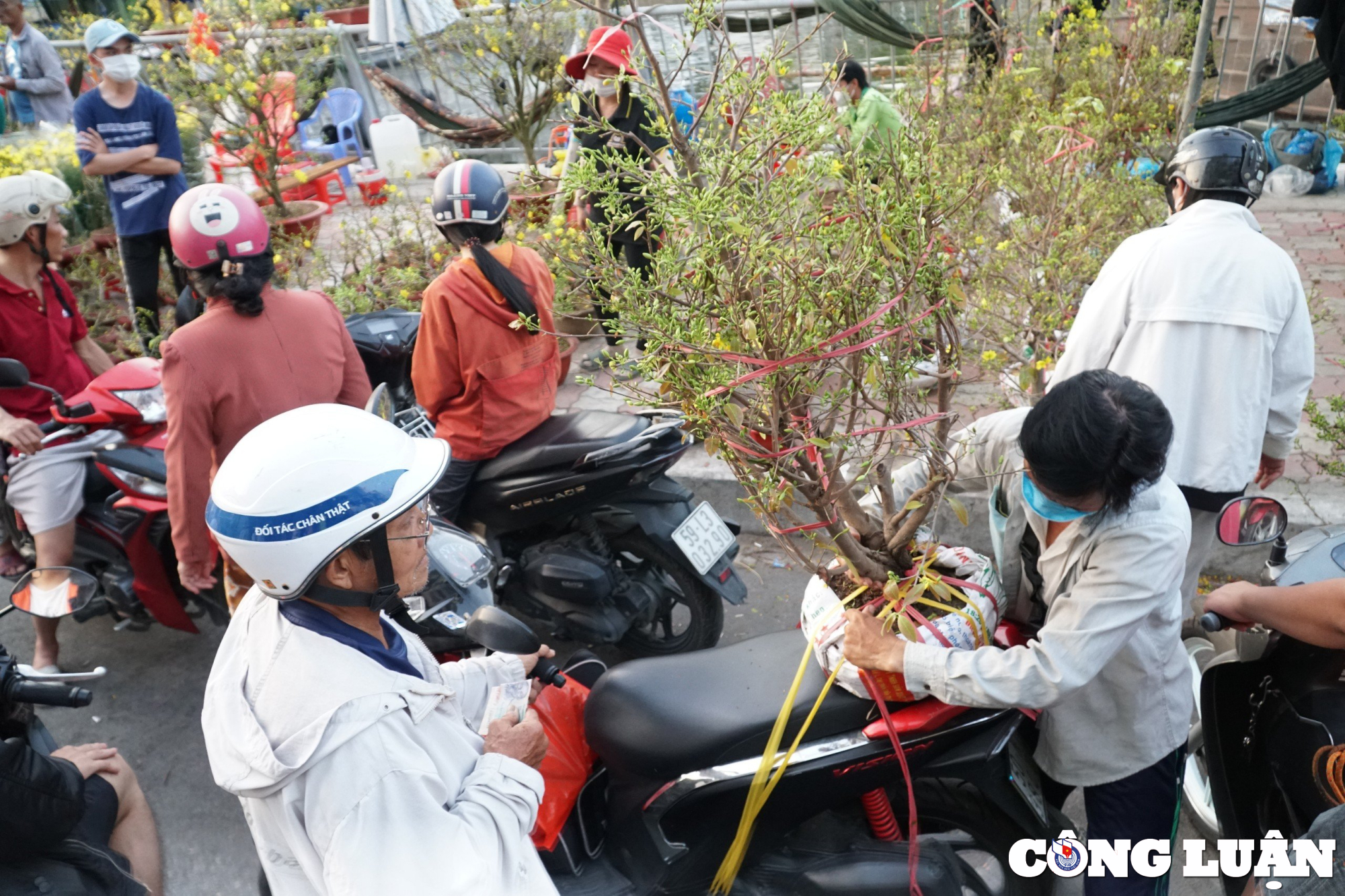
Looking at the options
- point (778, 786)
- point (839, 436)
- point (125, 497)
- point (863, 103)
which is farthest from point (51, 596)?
point (863, 103)

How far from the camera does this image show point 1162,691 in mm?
2176

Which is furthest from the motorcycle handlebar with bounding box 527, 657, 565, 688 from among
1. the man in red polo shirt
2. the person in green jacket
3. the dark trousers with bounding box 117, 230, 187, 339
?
the dark trousers with bounding box 117, 230, 187, 339

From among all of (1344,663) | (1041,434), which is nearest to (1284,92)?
(1344,663)

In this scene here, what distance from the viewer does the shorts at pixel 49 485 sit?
3693 millimetres

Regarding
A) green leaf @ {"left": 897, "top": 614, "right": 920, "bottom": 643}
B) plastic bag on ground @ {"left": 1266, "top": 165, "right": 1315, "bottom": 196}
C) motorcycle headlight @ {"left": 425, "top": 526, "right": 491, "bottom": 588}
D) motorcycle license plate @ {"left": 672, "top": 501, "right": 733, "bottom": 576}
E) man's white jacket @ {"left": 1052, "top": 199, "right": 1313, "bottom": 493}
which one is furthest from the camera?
plastic bag on ground @ {"left": 1266, "top": 165, "right": 1315, "bottom": 196}

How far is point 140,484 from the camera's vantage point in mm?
3648

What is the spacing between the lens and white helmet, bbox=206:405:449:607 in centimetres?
166

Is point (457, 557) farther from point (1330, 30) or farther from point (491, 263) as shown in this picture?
point (1330, 30)

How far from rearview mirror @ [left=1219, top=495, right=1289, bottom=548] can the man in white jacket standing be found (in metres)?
0.65

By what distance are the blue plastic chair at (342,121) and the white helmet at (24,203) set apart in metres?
6.18

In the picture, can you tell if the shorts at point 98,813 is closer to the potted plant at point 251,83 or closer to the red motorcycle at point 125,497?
the red motorcycle at point 125,497

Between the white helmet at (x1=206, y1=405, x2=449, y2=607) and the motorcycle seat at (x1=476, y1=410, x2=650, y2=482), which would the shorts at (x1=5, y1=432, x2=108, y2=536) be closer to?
the motorcycle seat at (x1=476, y1=410, x2=650, y2=482)

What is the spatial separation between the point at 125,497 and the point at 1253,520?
3.70 meters

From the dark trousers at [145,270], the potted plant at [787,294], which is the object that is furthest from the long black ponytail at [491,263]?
the dark trousers at [145,270]
